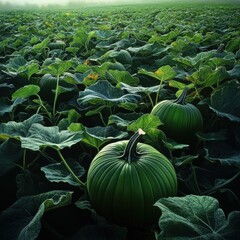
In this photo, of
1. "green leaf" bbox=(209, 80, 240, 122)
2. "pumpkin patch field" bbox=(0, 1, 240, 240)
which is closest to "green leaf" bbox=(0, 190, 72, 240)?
"pumpkin patch field" bbox=(0, 1, 240, 240)

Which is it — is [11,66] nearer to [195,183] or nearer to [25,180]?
[25,180]

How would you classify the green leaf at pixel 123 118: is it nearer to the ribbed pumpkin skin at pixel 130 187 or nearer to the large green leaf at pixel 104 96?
the large green leaf at pixel 104 96

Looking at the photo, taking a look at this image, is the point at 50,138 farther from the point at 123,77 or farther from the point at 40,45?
the point at 40,45

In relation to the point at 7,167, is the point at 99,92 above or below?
above

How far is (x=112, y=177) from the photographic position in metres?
1.52

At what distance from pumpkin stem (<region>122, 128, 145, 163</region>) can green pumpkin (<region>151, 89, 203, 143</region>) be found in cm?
65

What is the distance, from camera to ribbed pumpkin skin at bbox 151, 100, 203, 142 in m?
2.16

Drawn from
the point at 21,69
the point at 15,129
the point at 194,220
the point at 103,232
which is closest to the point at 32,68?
the point at 21,69

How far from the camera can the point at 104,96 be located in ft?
7.98

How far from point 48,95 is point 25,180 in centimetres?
153

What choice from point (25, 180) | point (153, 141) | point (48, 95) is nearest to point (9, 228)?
point (25, 180)

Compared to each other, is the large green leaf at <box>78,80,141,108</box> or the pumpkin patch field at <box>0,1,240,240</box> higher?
the large green leaf at <box>78,80,141,108</box>

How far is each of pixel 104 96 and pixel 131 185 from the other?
1058 mm

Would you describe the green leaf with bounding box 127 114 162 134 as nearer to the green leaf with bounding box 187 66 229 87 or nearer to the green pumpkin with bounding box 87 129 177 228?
the green pumpkin with bounding box 87 129 177 228
